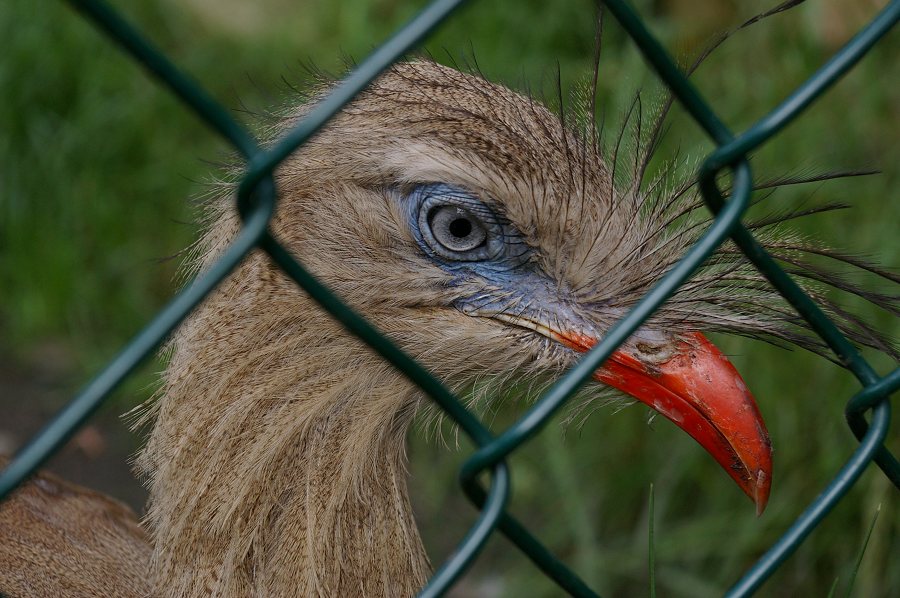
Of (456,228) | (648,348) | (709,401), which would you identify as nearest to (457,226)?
(456,228)

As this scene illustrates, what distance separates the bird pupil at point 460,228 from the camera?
1588 mm

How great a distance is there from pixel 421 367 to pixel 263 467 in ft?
2.33

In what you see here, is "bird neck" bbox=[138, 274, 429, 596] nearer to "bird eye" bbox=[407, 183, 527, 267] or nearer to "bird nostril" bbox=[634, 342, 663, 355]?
"bird eye" bbox=[407, 183, 527, 267]

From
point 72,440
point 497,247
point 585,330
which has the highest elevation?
point 72,440

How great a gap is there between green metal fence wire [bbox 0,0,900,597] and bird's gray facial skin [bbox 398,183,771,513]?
0.28m

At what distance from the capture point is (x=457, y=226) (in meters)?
1.59

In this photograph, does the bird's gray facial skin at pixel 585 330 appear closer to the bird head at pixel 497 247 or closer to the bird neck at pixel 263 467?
the bird head at pixel 497 247

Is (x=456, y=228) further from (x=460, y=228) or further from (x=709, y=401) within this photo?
(x=709, y=401)

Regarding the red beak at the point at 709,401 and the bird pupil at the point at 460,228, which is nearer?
the red beak at the point at 709,401

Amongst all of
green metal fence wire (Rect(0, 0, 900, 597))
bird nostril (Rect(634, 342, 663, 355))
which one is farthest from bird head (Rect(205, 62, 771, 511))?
green metal fence wire (Rect(0, 0, 900, 597))

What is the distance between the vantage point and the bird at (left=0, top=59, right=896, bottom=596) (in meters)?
1.52

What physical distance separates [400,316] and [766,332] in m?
0.63

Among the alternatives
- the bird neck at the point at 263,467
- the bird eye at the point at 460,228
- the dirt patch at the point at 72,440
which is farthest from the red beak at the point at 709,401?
the dirt patch at the point at 72,440

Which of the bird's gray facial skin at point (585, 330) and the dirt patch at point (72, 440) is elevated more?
the dirt patch at point (72, 440)
